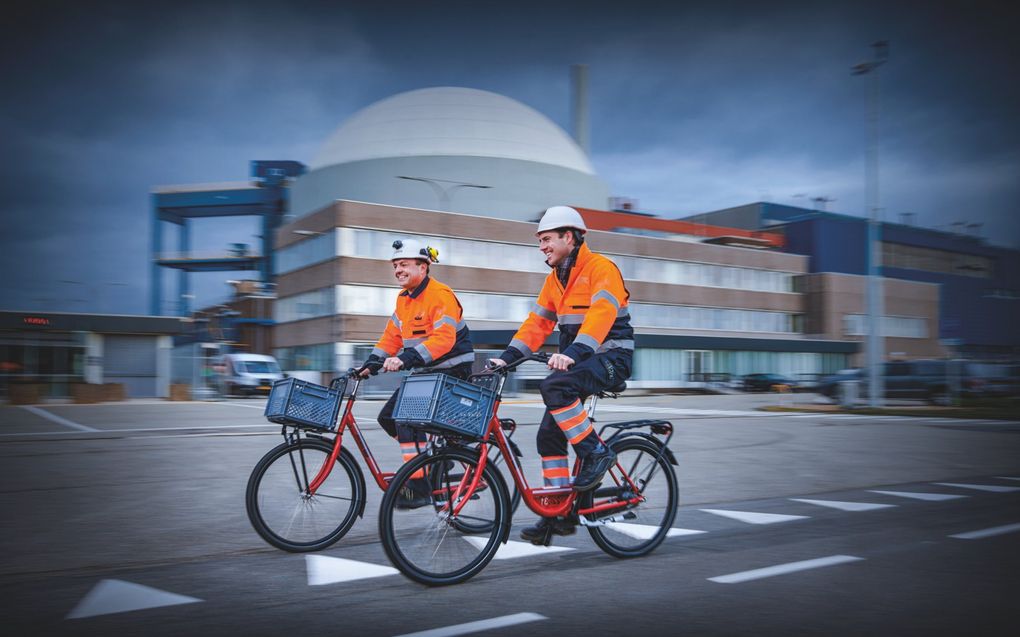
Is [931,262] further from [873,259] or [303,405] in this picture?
[303,405]

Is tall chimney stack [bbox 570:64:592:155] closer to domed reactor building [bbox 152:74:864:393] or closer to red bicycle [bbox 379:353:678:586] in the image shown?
domed reactor building [bbox 152:74:864:393]

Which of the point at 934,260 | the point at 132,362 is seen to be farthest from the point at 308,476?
the point at 934,260

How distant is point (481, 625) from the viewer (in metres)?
3.86

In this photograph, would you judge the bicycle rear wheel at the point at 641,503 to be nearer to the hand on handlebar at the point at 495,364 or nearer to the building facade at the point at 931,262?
the hand on handlebar at the point at 495,364

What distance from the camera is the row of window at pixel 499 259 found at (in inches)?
2060

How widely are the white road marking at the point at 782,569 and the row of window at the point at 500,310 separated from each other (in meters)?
45.9

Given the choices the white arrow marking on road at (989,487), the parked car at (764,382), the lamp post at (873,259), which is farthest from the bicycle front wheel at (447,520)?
the parked car at (764,382)

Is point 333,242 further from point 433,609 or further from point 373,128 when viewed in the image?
point 433,609

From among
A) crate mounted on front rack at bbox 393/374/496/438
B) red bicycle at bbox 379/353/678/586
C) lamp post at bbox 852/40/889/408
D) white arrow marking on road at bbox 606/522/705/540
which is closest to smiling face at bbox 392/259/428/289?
red bicycle at bbox 379/353/678/586

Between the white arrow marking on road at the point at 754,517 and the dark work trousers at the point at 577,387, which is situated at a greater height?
the dark work trousers at the point at 577,387

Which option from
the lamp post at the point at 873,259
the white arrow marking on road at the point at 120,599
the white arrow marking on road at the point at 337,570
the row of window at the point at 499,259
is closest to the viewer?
the white arrow marking on road at the point at 120,599

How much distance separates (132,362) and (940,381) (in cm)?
3309

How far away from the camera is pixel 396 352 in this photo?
6.34m

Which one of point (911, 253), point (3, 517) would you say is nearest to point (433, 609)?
point (3, 517)
